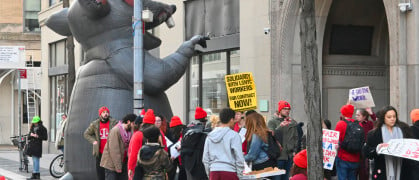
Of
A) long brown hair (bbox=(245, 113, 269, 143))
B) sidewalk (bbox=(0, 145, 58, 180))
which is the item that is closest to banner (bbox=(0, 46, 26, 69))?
sidewalk (bbox=(0, 145, 58, 180))

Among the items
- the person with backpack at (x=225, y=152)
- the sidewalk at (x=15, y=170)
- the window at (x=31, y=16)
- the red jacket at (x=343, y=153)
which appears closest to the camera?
the person with backpack at (x=225, y=152)

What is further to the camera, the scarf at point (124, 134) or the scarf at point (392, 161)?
the scarf at point (124, 134)

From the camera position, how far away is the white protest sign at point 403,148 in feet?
27.7

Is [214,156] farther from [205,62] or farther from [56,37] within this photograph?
[56,37]

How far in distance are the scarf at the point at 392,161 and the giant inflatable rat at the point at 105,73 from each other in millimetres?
4797

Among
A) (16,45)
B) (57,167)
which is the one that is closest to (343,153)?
(57,167)

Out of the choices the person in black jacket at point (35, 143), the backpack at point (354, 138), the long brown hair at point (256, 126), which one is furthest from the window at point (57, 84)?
the long brown hair at point (256, 126)

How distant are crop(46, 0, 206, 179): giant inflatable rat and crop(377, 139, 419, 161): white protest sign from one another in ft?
16.5

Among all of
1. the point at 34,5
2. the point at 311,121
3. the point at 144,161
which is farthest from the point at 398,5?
the point at 34,5

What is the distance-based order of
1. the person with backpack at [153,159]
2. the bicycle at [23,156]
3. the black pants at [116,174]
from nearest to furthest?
the person with backpack at [153,159] < the black pants at [116,174] < the bicycle at [23,156]

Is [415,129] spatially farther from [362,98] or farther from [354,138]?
[362,98]

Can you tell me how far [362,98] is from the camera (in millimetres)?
12453

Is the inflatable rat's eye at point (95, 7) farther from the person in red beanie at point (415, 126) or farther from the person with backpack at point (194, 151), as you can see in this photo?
the person in red beanie at point (415, 126)

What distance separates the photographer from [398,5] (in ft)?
45.3
